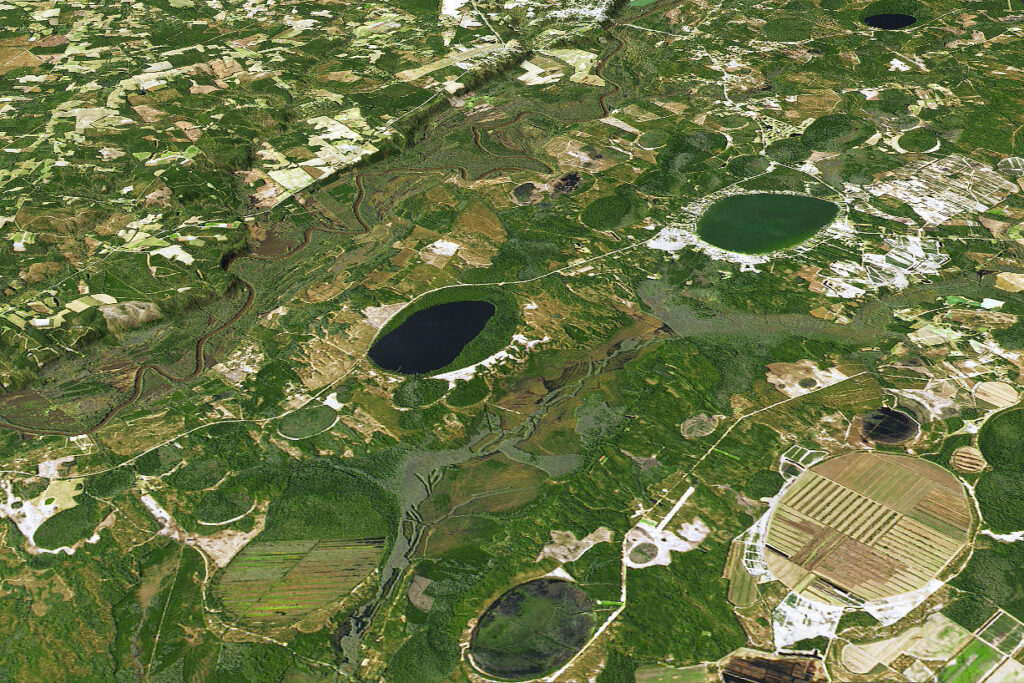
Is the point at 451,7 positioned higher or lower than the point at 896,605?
higher

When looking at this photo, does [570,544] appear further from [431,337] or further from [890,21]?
[890,21]

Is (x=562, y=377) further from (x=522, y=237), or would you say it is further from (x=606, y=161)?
(x=606, y=161)

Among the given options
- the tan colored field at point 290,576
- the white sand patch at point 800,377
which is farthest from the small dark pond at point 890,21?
the tan colored field at point 290,576

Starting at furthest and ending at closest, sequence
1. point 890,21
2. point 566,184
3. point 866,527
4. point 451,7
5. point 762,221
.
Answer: point 451,7
point 890,21
point 566,184
point 762,221
point 866,527

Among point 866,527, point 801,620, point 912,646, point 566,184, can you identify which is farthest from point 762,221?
point 912,646

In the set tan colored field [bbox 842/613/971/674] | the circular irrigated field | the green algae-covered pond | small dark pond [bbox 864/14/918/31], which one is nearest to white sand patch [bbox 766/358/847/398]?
the circular irrigated field

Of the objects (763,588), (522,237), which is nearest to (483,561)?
(763,588)
